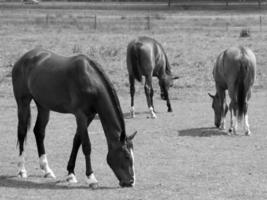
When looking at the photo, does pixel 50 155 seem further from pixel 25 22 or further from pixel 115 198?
pixel 25 22

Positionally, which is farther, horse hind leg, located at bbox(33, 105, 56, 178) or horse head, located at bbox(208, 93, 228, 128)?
horse head, located at bbox(208, 93, 228, 128)

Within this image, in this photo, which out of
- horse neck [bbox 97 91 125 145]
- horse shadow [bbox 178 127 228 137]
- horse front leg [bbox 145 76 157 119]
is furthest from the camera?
horse front leg [bbox 145 76 157 119]

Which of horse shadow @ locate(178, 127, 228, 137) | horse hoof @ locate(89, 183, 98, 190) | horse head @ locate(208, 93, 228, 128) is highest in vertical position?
horse hoof @ locate(89, 183, 98, 190)

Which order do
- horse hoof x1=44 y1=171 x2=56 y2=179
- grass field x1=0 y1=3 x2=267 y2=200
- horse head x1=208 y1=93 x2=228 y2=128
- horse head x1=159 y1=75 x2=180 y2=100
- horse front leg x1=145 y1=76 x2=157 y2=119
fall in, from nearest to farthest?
grass field x1=0 y1=3 x2=267 y2=200 < horse hoof x1=44 y1=171 x2=56 y2=179 < horse head x1=208 y1=93 x2=228 y2=128 < horse front leg x1=145 y1=76 x2=157 y2=119 < horse head x1=159 y1=75 x2=180 y2=100

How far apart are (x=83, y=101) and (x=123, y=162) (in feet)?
3.44

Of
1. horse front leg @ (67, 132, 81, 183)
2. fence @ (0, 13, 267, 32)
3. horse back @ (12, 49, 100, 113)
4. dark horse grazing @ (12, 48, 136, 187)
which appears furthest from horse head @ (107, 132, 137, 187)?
fence @ (0, 13, 267, 32)

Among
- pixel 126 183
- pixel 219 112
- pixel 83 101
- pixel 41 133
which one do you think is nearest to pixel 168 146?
pixel 219 112

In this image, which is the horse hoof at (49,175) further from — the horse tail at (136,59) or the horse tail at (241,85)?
the horse tail at (136,59)

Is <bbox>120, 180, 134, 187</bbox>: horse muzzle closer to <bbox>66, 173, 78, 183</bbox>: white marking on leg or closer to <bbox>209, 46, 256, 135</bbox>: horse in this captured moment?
<bbox>66, 173, 78, 183</bbox>: white marking on leg

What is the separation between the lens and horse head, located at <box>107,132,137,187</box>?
10352 millimetres

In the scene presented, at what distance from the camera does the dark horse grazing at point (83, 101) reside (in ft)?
34.1

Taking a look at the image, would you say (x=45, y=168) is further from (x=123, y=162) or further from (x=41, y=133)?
(x=123, y=162)

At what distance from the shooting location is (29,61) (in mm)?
11578

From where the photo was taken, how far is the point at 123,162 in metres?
10.4
